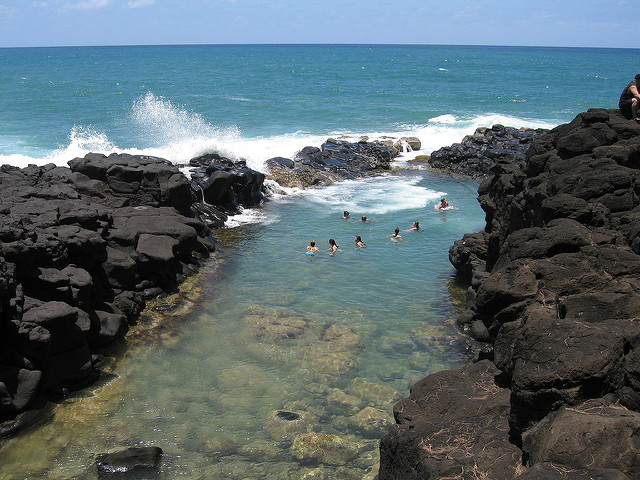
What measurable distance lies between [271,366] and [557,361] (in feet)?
26.8

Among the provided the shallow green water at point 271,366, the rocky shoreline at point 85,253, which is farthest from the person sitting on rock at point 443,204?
the rocky shoreline at point 85,253

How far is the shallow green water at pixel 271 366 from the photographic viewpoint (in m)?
11.0

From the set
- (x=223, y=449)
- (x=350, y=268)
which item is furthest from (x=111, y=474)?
(x=350, y=268)

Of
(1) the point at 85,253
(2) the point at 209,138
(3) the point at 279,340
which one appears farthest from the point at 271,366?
(2) the point at 209,138

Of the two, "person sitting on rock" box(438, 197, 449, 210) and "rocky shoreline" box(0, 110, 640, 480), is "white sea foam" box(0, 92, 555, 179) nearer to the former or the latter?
"rocky shoreline" box(0, 110, 640, 480)

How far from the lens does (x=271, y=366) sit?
46.4 feet

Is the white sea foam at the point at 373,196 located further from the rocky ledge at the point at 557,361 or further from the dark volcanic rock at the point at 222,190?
the rocky ledge at the point at 557,361

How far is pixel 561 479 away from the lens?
5.79m

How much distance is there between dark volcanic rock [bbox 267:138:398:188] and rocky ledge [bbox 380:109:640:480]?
20323mm

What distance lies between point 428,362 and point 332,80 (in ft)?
280

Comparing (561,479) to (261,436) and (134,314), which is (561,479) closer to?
(261,436)

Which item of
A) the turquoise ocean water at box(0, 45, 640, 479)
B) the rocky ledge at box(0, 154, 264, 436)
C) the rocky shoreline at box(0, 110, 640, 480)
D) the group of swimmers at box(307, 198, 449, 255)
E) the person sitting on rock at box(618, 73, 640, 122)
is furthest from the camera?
the group of swimmers at box(307, 198, 449, 255)

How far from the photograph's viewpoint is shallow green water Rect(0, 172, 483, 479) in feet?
36.0

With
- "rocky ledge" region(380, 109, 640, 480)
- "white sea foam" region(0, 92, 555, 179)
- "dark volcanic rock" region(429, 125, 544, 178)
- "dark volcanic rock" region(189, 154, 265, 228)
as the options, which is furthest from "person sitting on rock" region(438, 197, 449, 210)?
"rocky ledge" region(380, 109, 640, 480)
